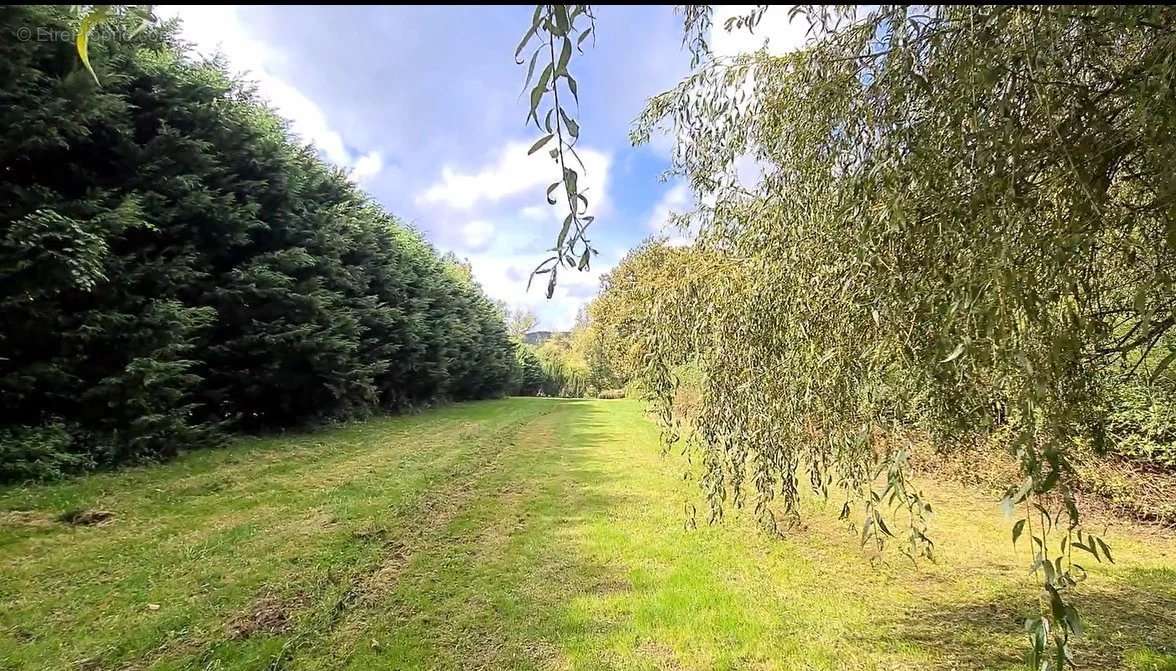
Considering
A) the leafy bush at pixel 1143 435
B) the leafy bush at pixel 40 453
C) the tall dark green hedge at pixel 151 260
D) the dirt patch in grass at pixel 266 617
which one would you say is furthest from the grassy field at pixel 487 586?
the tall dark green hedge at pixel 151 260

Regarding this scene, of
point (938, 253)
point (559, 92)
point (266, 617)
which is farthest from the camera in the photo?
point (266, 617)

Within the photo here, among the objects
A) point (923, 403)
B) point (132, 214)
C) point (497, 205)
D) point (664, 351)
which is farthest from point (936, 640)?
point (132, 214)

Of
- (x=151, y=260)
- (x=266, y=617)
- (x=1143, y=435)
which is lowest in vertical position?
(x=266, y=617)

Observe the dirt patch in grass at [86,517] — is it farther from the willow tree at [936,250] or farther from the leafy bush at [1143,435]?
the leafy bush at [1143,435]

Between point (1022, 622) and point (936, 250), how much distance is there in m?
2.87

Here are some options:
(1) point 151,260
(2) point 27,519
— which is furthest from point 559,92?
(1) point 151,260

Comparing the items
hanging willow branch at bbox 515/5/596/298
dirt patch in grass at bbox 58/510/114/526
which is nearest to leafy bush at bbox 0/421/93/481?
dirt patch in grass at bbox 58/510/114/526

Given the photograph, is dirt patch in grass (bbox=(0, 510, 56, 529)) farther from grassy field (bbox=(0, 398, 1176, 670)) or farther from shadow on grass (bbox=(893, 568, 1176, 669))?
shadow on grass (bbox=(893, 568, 1176, 669))

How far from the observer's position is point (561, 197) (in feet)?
3.69

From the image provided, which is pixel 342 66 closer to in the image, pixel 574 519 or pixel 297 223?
pixel 574 519

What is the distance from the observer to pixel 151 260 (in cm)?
671

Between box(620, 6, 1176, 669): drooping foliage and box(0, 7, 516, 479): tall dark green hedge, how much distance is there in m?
5.37

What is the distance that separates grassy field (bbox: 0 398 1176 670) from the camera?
295 cm

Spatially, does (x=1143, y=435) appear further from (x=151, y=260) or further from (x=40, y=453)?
(x=151, y=260)
